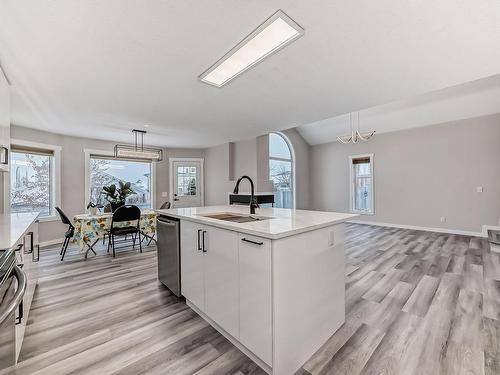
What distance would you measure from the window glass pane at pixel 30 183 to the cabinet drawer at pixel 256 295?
512 cm

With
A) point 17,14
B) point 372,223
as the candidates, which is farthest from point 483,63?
point 372,223

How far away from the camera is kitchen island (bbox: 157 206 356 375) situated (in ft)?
4.65

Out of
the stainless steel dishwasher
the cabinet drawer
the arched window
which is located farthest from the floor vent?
the stainless steel dishwasher

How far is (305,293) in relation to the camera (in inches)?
62.2

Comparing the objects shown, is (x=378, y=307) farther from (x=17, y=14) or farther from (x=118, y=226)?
(x=118, y=226)

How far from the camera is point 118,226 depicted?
4.05 meters

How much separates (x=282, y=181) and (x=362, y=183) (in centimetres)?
248

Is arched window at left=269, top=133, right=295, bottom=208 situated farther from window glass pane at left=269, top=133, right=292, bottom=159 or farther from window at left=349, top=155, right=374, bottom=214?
window at left=349, top=155, right=374, bottom=214

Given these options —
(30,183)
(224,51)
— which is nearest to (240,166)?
(224,51)

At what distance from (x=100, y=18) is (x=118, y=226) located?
3399 millimetres

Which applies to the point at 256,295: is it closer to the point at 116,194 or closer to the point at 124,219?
the point at 124,219

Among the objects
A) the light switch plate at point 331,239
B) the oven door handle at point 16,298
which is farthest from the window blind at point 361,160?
the oven door handle at point 16,298

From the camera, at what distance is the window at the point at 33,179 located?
168 inches

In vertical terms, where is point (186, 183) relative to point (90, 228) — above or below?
above
